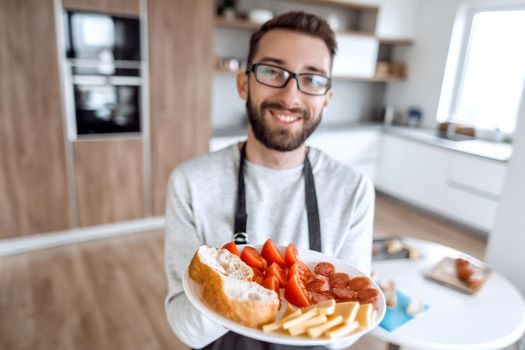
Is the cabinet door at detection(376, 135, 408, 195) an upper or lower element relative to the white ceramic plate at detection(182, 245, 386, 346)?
lower

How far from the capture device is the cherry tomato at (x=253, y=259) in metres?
0.83

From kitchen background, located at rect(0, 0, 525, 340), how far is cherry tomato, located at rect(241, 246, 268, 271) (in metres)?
1.43

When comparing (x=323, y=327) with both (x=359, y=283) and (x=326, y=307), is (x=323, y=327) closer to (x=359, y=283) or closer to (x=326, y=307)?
(x=326, y=307)

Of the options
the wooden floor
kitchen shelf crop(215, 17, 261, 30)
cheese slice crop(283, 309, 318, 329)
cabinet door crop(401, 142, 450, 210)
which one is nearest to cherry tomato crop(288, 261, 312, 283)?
cheese slice crop(283, 309, 318, 329)

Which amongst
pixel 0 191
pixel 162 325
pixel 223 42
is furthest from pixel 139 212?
pixel 223 42

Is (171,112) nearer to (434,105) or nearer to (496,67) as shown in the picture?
(434,105)

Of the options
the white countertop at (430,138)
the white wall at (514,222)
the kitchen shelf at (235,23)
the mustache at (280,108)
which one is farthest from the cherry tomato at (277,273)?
the kitchen shelf at (235,23)

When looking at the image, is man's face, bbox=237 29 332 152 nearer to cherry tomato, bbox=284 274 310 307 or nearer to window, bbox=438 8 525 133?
cherry tomato, bbox=284 274 310 307

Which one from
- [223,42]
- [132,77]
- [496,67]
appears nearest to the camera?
[132,77]

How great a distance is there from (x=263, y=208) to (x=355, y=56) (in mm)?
3419

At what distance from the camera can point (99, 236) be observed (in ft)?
10.5

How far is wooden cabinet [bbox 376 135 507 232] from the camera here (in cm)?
341

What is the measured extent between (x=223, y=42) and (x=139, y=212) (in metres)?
1.80

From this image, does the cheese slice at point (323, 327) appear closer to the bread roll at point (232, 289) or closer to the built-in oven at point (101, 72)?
the bread roll at point (232, 289)
